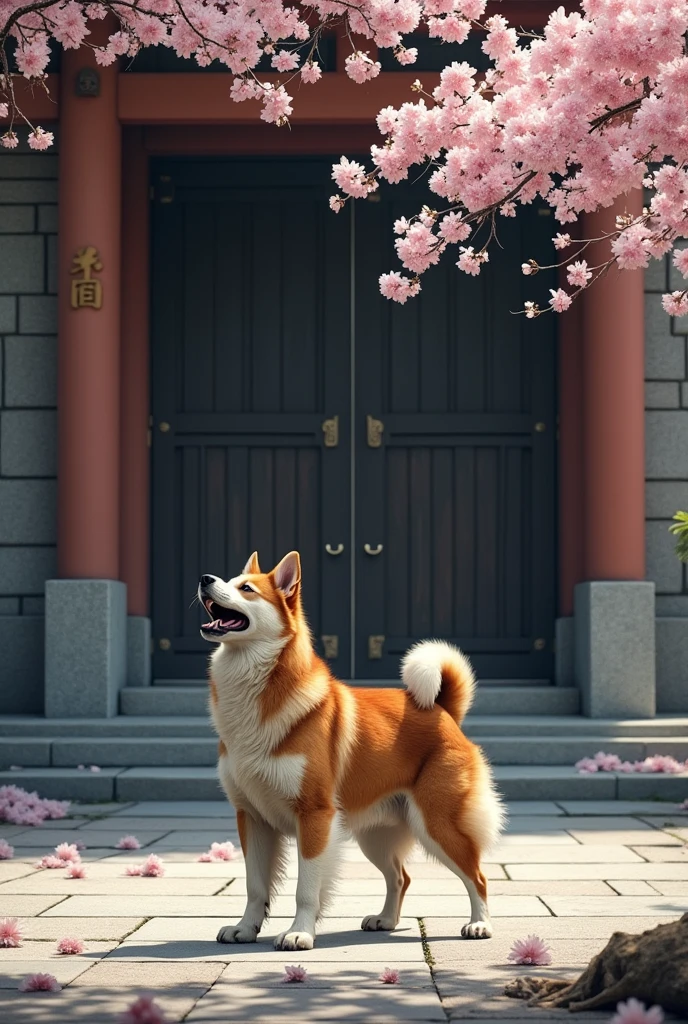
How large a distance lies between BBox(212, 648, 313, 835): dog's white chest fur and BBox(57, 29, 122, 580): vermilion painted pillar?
5.07 meters

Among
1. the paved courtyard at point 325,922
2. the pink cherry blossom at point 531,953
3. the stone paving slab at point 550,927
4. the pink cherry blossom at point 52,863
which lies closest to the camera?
the paved courtyard at point 325,922

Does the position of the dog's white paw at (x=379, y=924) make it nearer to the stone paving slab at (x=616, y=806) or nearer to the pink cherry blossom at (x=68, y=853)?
the pink cherry blossom at (x=68, y=853)

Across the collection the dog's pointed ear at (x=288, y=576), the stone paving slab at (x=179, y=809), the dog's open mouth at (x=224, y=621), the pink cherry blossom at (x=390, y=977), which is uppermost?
the dog's pointed ear at (x=288, y=576)

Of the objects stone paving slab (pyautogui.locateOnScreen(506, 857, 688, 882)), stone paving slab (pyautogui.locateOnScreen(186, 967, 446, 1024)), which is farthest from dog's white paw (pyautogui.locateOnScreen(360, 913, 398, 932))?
stone paving slab (pyautogui.locateOnScreen(506, 857, 688, 882))

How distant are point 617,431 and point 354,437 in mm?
1918

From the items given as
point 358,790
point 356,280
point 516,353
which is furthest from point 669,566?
point 358,790

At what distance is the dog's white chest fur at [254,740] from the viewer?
4.75 metres

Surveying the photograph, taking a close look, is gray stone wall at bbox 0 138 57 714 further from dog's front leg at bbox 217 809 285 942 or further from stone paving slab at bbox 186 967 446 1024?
stone paving slab at bbox 186 967 446 1024

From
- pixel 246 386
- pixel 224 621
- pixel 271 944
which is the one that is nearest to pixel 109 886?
pixel 271 944

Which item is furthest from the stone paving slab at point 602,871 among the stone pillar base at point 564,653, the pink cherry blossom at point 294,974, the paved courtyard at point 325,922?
A: the stone pillar base at point 564,653

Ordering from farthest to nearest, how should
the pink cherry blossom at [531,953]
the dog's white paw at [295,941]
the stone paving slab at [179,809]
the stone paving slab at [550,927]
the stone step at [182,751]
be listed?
the stone step at [182,751], the stone paving slab at [179,809], the stone paving slab at [550,927], the dog's white paw at [295,941], the pink cherry blossom at [531,953]

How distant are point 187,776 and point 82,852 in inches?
71.6

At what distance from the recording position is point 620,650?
9.65 m

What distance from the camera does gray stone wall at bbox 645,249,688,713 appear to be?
10.1 metres
